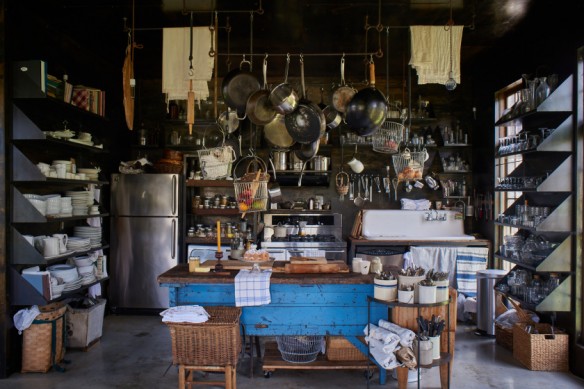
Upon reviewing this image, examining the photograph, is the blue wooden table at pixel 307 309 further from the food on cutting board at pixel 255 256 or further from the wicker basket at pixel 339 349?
the food on cutting board at pixel 255 256

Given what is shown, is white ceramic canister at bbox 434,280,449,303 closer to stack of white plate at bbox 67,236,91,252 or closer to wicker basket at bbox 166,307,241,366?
wicker basket at bbox 166,307,241,366

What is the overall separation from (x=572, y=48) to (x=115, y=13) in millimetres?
4464

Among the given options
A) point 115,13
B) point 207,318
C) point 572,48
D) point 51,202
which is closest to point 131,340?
point 51,202

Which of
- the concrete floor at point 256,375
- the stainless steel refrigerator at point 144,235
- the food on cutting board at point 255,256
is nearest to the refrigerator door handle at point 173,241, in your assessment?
the stainless steel refrigerator at point 144,235

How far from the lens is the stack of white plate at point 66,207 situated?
4.64 metres

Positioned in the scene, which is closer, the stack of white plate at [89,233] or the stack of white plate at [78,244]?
the stack of white plate at [78,244]

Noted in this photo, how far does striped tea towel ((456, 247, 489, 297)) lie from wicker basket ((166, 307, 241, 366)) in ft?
12.6

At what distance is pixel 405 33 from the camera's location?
17.0ft

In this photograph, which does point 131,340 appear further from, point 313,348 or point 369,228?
point 369,228

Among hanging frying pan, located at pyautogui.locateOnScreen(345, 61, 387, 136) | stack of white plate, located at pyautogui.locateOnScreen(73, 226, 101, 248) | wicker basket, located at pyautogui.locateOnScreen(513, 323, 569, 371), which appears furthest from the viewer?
stack of white plate, located at pyautogui.locateOnScreen(73, 226, 101, 248)

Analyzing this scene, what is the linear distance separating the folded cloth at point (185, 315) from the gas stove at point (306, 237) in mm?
2898

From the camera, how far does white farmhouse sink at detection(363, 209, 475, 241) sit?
693 cm

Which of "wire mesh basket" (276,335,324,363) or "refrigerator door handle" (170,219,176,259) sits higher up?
"refrigerator door handle" (170,219,176,259)

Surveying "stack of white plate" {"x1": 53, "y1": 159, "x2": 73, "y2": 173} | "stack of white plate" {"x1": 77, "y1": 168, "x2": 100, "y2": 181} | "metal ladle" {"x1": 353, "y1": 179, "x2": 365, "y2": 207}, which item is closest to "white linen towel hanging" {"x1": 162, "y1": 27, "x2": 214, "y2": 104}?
"stack of white plate" {"x1": 53, "y1": 159, "x2": 73, "y2": 173}
